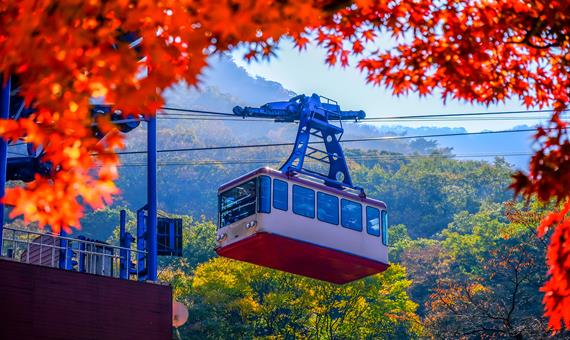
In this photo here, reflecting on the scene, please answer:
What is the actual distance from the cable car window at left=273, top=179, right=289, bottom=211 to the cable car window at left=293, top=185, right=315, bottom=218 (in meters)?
0.39

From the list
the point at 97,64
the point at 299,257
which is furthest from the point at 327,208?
the point at 97,64

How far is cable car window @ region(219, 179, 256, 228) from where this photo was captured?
25008 millimetres

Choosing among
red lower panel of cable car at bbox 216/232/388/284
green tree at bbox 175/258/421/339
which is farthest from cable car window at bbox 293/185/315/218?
green tree at bbox 175/258/421/339

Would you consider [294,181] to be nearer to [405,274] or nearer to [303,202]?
[303,202]

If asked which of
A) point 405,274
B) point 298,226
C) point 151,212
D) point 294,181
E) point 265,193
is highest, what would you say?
point 405,274

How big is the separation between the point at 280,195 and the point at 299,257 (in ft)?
6.88

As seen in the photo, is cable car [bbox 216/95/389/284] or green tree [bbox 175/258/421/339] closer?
cable car [bbox 216/95/389/284]

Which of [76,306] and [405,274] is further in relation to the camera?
[405,274]

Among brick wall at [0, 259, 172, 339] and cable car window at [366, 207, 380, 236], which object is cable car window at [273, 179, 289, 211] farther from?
brick wall at [0, 259, 172, 339]

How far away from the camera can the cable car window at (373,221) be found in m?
27.3

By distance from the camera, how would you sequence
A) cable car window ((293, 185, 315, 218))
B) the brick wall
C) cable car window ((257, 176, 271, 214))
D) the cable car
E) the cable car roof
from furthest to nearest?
cable car window ((293, 185, 315, 218)) → the cable car roof → the cable car → cable car window ((257, 176, 271, 214)) → the brick wall

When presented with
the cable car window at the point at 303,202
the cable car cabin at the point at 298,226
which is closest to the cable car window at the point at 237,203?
the cable car cabin at the point at 298,226

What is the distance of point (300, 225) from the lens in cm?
2520

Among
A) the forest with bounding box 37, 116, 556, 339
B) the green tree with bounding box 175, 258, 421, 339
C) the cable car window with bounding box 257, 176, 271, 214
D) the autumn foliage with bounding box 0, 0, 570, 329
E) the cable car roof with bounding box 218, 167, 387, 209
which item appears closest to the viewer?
the autumn foliage with bounding box 0, 0, 570, 329
